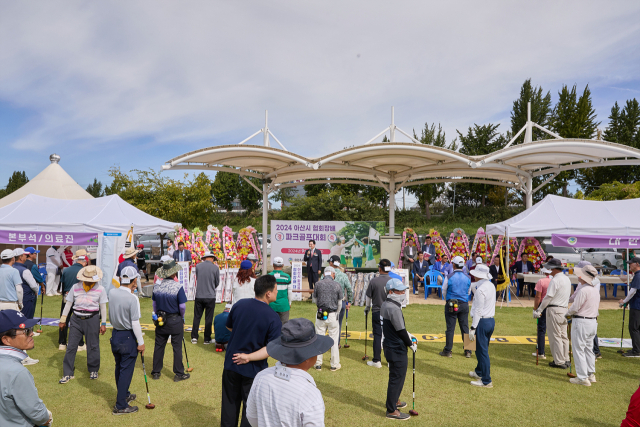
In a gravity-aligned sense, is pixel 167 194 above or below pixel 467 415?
above

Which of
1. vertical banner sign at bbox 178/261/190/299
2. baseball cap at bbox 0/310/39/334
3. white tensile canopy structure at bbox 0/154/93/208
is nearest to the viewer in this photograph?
baseball cap at bbox 0/310/39/334

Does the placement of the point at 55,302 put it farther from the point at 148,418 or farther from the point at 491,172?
the point at 491,172

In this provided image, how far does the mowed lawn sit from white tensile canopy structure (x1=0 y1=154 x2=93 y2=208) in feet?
50.3

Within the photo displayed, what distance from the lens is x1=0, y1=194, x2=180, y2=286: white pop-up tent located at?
1167 centimetres

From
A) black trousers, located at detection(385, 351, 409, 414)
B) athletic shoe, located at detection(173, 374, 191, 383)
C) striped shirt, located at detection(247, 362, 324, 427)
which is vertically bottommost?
athletic shoe, located at detection(173, 374, 191, 383)

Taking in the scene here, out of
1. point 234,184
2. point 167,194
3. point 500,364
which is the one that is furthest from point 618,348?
point 234,184

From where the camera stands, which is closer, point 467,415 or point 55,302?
point 467,415

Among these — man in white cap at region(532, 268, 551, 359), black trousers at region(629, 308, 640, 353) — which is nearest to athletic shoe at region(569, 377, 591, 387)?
man in white cap at region(532, 268, 551, 359)

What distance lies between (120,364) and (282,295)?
2639 mm

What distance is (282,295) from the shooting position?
272 inches

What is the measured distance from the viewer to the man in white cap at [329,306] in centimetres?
675

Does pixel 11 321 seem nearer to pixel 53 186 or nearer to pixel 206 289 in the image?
pixel 206 289

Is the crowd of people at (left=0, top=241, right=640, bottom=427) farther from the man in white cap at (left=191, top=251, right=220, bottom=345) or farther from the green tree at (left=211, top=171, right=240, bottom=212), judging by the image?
the green tree at (left=211, top=171, right=240, bottom=212)

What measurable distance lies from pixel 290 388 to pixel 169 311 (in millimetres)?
4369
